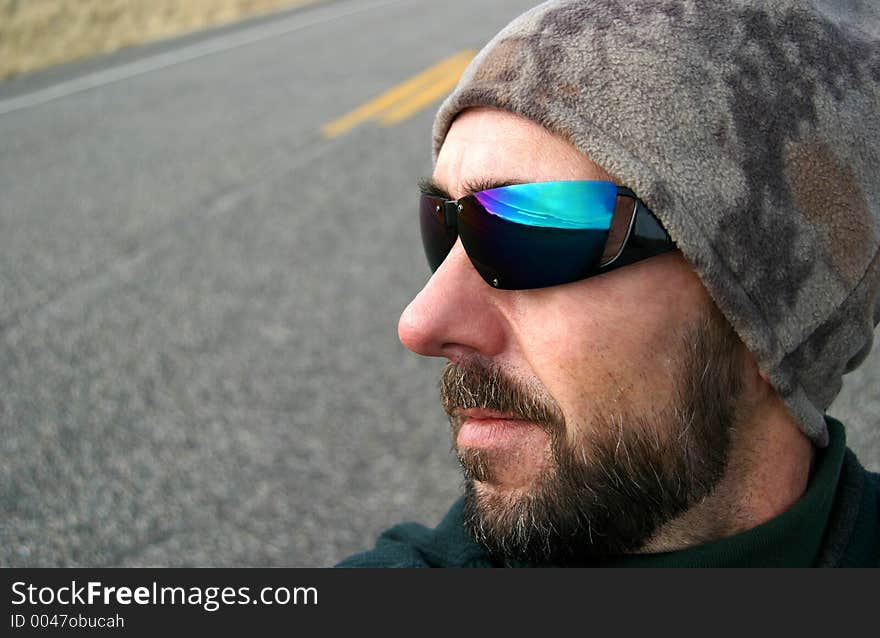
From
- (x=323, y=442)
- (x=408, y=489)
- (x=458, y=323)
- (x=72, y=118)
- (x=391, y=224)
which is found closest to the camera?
(x=458, y=323)

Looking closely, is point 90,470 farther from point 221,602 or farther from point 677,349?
point 677,349

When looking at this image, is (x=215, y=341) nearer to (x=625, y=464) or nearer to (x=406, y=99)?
(x=625, y=464)

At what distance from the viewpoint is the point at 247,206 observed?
18.6 feet

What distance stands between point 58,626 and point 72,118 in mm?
7039

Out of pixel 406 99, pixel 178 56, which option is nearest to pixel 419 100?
pixel 406 99

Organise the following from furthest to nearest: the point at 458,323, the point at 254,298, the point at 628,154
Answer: the point at 254,298
the point at 458,323
the point at 628,154

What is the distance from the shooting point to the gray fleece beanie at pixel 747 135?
4.82 ft

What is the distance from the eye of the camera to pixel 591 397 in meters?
1.58

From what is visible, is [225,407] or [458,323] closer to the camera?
[458,323]

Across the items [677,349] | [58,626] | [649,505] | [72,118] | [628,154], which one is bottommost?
[72,118]

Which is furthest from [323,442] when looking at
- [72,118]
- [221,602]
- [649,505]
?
[72,118]

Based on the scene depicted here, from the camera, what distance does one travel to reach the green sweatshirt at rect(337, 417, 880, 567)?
5.19ft

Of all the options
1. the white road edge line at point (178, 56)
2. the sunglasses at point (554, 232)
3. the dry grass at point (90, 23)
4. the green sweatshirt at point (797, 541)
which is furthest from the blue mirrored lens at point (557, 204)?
the dry grass at point (90, 23)

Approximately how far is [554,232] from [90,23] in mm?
12096
